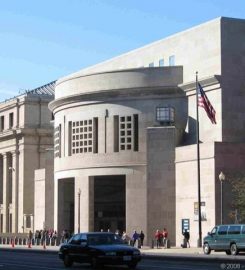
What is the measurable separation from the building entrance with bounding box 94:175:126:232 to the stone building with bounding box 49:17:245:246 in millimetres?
2705

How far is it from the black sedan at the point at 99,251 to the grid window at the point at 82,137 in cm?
3638

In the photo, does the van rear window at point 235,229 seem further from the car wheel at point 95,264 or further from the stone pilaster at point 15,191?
the stone pilaster at point 15,191

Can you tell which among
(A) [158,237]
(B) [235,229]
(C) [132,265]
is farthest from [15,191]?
(C) [132,265]

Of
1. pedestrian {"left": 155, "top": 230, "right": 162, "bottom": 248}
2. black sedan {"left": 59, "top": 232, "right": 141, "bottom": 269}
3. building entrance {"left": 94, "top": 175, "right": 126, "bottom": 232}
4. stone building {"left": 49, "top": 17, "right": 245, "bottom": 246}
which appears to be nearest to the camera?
black sedan {"left": 59, "top": 232, "right": 141, "bottom": 269}

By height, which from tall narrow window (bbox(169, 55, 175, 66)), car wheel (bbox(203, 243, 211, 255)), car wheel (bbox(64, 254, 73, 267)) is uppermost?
tall narrow window (bbox(169, 55, 175, 66))

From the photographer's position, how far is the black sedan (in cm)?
3009

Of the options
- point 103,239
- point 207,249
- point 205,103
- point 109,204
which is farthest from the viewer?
point 109,204

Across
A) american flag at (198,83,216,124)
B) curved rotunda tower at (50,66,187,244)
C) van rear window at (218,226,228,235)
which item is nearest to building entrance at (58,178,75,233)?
curved rotunda tower at (50,66,187,244)

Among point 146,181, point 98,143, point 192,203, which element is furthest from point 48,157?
point 192,203

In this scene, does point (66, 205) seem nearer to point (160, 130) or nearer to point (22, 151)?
point (160, 130)

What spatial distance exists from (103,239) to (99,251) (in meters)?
1.41

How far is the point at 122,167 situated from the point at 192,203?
340 inches

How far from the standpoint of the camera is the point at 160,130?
6475 centimetres

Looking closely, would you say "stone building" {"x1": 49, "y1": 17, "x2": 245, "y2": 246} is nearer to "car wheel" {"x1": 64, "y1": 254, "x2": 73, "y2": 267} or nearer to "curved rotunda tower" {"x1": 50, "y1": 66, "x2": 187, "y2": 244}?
"curved rotunda tower" {"x1": 50, "y1": 66, "x2": 187, "y2": 244}
